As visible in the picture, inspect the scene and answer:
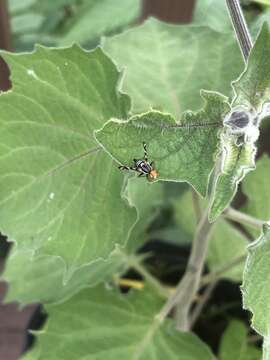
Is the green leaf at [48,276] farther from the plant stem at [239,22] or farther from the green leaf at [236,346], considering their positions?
the plant stem at [239,22]

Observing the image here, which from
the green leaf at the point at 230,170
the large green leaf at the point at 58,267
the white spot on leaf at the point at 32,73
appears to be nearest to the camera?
the green leaf at the point at 230,170

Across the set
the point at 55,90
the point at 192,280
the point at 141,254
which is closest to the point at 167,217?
the point at 141,254

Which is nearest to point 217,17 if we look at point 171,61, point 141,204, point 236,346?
point 171,61

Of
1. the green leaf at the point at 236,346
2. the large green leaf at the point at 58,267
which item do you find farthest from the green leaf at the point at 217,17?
the green leaf at the point at 236,346

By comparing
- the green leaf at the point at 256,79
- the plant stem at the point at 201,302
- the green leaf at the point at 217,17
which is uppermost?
the green leaf at the point at 217,17

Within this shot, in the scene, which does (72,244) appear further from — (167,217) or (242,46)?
(167,217)
